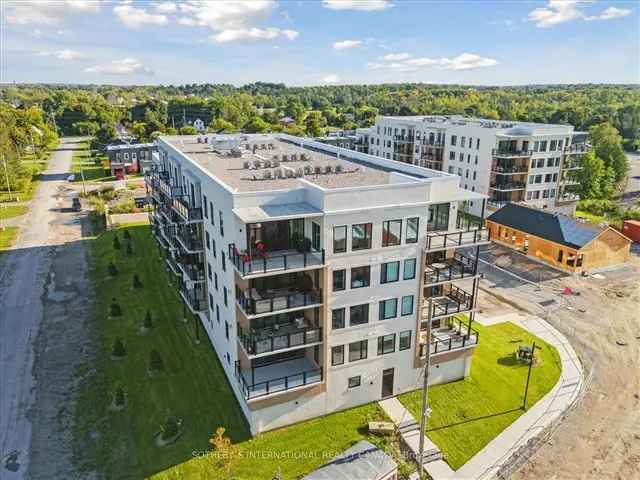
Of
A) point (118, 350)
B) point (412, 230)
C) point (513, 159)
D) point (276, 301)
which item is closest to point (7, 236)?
point (118, 350)

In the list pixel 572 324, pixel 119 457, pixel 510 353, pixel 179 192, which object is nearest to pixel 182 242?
pixel 179 192

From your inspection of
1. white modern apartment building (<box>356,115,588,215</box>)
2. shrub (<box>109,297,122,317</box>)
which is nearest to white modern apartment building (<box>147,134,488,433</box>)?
shrub (<box>109,297,122,317</box>)

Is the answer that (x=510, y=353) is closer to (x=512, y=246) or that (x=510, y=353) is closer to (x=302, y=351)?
(x=302, y=351)

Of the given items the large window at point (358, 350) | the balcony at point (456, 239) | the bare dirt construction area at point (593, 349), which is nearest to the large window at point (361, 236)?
the balcony at point (456, 239)

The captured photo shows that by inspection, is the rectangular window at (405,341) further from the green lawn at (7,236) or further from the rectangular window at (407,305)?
the green lawn at (7,236)

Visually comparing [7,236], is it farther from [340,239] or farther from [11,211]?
[340,239]

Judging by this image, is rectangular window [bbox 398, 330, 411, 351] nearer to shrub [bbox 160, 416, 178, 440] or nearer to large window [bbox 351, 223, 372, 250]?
large window [bbox 351, 223, 372, 250]
